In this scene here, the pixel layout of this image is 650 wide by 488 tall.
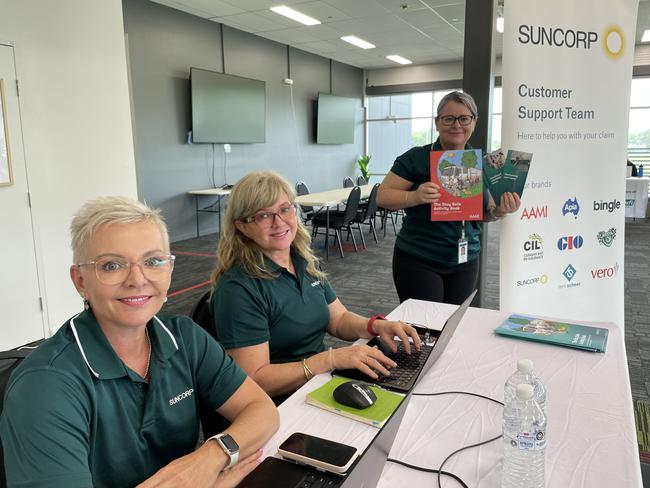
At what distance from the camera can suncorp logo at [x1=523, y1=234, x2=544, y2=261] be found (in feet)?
8.87

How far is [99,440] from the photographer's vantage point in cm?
101

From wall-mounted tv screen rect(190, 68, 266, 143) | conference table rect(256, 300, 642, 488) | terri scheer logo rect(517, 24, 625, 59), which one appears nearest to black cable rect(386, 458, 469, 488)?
conference table rect(256, 300, 642, 488)

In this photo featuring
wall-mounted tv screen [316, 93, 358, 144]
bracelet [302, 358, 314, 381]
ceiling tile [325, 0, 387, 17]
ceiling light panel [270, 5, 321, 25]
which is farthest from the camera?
wall-mounted tv screen [316, 93, 358, 144]

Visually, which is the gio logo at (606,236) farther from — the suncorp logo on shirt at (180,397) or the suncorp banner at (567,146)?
the suncorp logo on shirt at (180,397)

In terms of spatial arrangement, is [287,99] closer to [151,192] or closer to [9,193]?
[151,192]

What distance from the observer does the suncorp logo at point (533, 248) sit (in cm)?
271

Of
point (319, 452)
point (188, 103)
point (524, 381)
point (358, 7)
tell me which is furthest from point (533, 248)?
point (188, 103)

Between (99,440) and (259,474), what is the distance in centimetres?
34

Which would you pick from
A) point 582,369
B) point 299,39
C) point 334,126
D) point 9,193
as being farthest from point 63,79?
point 334,126

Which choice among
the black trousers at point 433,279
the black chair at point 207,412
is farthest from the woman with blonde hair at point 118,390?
the black trousers at point 433,279

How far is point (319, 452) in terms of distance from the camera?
41.1 inches

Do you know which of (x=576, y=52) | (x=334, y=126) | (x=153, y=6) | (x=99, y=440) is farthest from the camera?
(x=334, y=126)

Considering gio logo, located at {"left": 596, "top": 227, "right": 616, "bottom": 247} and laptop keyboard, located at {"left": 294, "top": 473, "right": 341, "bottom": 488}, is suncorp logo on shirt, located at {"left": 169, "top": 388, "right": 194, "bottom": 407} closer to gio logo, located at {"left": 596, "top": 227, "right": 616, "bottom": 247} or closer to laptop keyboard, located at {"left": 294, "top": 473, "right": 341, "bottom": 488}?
laptop keyboard, located at {"left": 294, "top": 473, "right": 341, "bottom": 488}

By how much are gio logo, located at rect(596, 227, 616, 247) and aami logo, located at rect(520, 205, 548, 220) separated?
0.40 m
